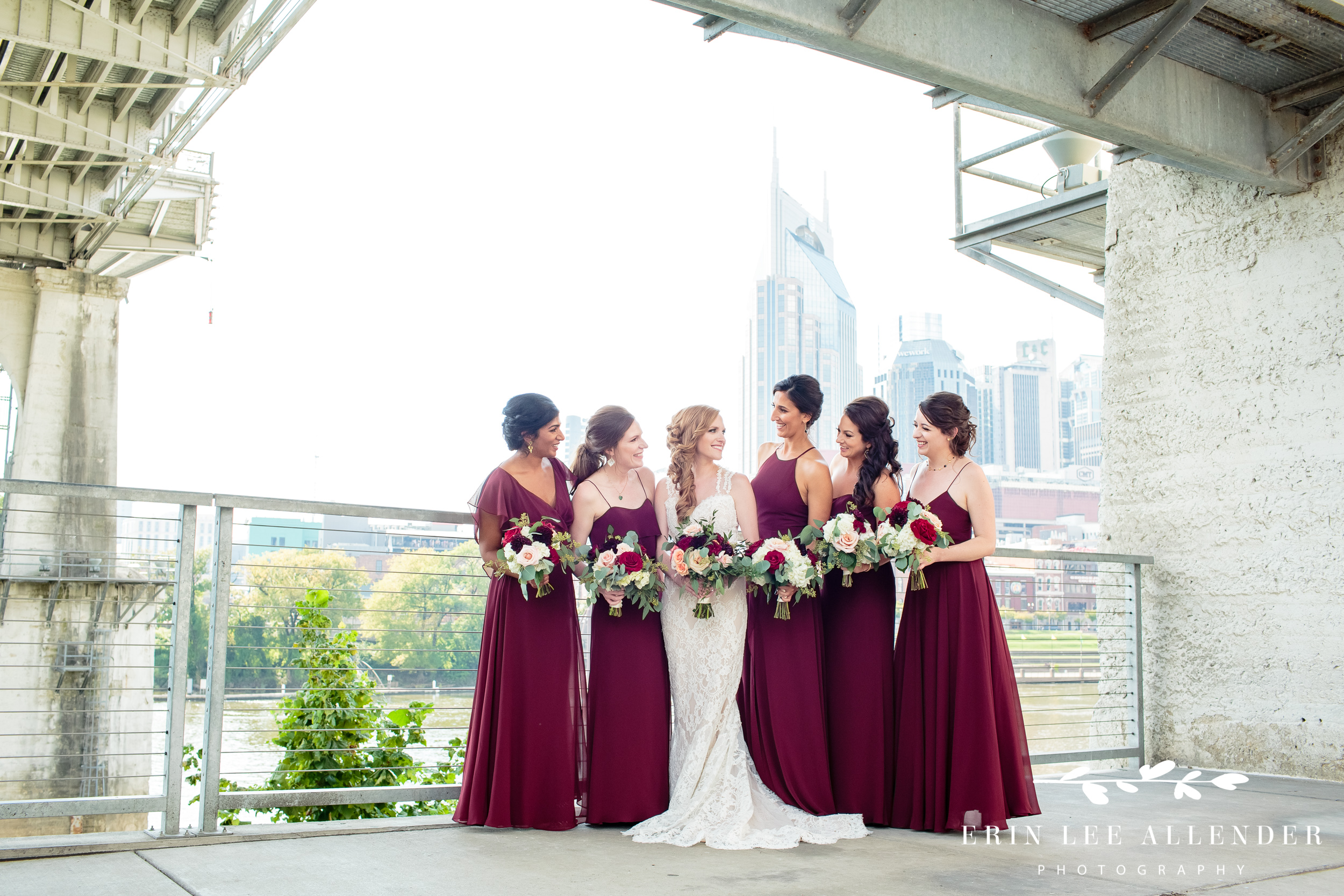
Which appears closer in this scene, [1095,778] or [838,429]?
[838,429]

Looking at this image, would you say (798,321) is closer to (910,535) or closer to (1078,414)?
(1078,414)

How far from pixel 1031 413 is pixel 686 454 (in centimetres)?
8456

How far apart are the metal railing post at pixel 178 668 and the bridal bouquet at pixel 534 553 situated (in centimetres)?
117

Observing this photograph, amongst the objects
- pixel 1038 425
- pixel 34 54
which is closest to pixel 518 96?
pixel 1038 425

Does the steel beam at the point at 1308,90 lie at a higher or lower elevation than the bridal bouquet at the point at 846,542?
higher

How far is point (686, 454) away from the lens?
4.86 metres

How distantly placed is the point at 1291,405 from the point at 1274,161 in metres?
1.46

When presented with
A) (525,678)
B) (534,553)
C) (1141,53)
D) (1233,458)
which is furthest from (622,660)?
(1233,458)

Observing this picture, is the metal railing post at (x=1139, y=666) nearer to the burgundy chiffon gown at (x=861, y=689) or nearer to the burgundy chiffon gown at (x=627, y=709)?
the burgundy chiffon gown at (x=861, y=689)

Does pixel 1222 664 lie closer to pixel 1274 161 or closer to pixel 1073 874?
pixel 1274 161

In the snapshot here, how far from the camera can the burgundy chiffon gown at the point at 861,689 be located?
4.70 metres

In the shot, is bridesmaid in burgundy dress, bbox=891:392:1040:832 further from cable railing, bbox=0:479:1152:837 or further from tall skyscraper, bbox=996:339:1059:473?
tall skyscraper, bbox=996:339:1059:473

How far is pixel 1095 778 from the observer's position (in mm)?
6250

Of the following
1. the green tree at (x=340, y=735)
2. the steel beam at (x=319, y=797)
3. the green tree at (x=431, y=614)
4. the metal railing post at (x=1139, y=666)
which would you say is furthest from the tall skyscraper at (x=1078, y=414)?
the steel beam at (x=319, y=797)
